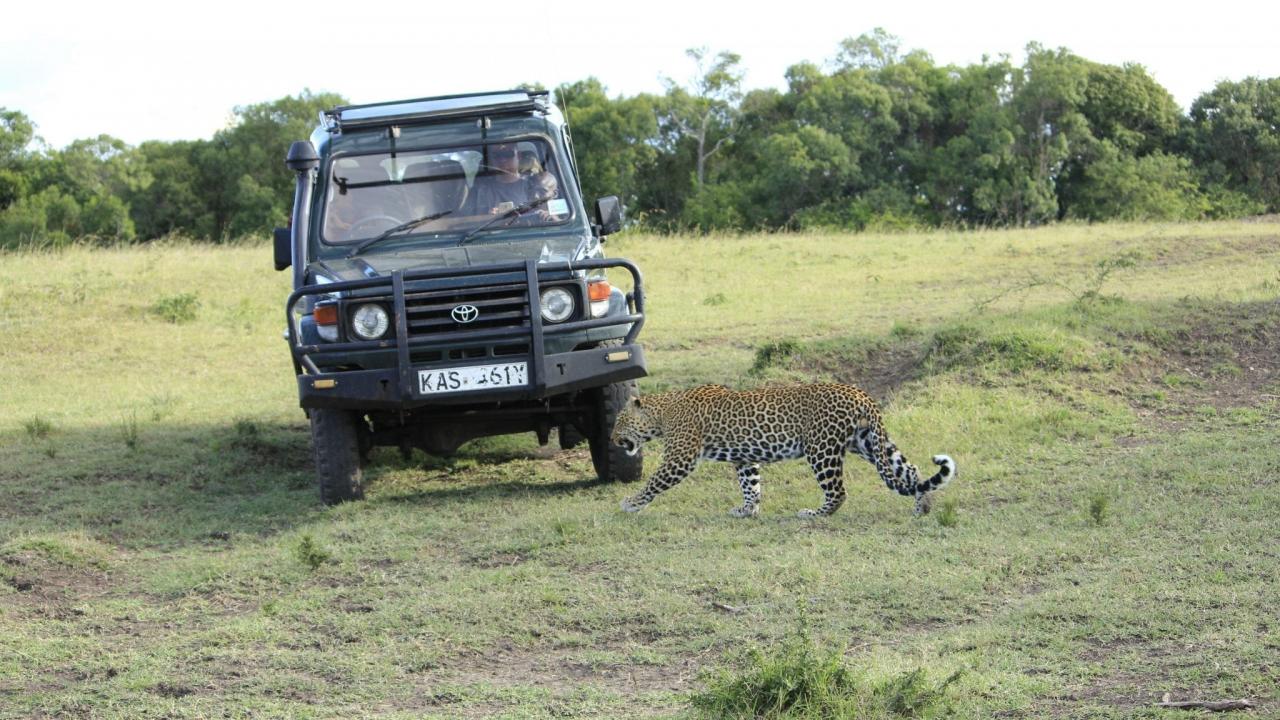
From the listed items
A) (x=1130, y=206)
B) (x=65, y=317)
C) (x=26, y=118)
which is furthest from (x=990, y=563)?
(x=26, y=118)

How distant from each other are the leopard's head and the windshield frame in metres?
1.27

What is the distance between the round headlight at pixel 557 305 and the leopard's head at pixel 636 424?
2.08 ft

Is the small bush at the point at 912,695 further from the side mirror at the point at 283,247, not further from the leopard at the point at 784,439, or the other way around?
the side mirror at the point at 283,247

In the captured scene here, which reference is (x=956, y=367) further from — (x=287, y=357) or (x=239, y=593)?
(x=287, y=357)

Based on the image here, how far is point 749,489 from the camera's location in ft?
24.5

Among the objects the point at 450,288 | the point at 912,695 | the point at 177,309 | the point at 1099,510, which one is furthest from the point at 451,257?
the point at 177,309

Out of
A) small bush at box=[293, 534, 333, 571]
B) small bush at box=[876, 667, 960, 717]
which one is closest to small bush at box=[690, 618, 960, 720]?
small bush at box=[876, 667, 960, 717]

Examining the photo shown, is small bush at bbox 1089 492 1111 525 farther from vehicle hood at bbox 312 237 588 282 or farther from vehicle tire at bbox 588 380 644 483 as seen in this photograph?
vehicle hood at bbox 312 237 588 282

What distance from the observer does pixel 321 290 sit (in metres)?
7.13

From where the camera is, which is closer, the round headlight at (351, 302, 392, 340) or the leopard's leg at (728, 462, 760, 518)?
the round headlight at (351, 302, 392, 340)

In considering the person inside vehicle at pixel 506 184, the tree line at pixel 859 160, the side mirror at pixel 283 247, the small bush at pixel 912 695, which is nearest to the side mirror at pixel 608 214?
the person inside vehicle at pixel 506 184

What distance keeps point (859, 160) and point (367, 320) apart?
30.9 meters

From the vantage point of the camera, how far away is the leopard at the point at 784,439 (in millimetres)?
7199

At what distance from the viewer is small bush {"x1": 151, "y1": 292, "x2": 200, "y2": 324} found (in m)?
→ 16.0
